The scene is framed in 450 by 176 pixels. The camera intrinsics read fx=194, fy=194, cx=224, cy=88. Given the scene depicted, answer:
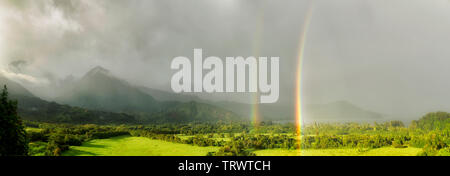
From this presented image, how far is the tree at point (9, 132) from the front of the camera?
25438 mm

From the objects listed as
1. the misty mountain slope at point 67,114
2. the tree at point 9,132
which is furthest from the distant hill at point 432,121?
the misty mountain slope at point 67,114

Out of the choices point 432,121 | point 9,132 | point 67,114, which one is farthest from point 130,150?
point 67,114

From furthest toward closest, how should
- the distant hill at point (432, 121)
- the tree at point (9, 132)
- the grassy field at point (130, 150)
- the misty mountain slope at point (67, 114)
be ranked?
the misty mountain slope at point (67, 114)
the distant hill at point (432, 121)
the grassy field at point (130, 150)
the tree at point (9, 132)

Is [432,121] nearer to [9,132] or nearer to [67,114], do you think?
[9,132]

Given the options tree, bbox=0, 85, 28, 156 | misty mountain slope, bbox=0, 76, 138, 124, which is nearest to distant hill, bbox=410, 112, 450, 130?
tree, bbox=0, 85, 28, 156

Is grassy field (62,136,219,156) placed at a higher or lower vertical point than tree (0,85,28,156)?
lower

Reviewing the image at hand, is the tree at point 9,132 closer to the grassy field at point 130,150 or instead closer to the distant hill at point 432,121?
the grassy field at point 130,150

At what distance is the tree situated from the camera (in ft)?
83.5

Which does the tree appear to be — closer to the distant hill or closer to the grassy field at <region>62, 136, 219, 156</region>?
the grassy field at <region>62, 136, 219, 156</region>

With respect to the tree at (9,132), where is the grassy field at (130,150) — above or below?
below

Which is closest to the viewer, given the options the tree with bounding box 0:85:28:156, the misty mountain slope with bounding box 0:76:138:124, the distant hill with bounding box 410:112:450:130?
the tree with bounding box 0:85:28:156
